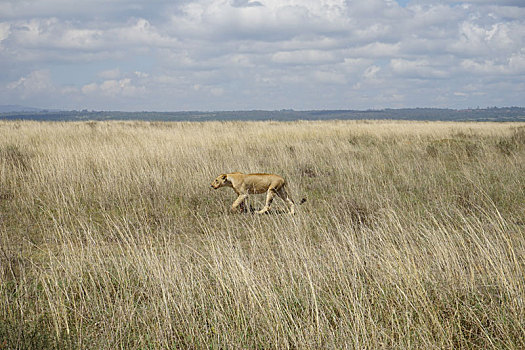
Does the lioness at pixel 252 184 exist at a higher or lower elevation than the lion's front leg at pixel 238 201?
higher

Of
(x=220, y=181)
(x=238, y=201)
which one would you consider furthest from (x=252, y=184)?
(x=220, y=181)

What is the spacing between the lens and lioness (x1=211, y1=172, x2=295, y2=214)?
22.9 ft

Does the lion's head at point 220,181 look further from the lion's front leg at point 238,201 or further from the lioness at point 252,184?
the lion's front leg at point 238,201

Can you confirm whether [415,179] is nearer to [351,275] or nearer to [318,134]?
[351,275]

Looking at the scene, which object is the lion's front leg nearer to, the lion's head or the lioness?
the lioness

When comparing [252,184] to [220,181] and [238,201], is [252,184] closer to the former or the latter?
[238,201]

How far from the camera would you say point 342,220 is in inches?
249

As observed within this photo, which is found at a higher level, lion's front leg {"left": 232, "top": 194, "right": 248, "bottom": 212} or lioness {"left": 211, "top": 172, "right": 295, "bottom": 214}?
lioness {"left": 211, "top": 172, "right": 295, "bottom": 214}

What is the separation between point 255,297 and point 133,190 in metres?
5.74

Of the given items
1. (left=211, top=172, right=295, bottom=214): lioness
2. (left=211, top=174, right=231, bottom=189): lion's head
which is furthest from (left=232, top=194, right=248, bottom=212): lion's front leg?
(left=211, top=174, right=231, bottom=189): lion's head

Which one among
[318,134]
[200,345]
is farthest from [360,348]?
[318,134]

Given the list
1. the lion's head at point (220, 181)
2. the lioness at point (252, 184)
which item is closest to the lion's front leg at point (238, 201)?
the lioness at point (252, 184)

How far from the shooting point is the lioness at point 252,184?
6.98 m

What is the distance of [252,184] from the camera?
7.04m
